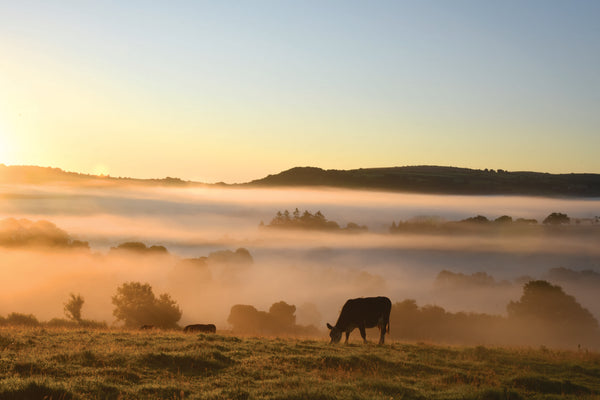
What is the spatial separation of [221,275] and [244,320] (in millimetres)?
97656

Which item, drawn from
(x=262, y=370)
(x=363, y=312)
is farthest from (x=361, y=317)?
(x=262, y=370)

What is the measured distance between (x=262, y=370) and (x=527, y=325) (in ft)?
248

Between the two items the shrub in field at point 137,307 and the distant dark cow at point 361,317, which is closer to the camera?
the distant dark cow at point 361,317

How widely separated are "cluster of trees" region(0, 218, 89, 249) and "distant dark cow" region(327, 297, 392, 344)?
171457mm

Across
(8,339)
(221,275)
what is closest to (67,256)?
(221,275)

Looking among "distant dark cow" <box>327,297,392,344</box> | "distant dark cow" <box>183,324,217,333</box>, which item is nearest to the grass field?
"distant dark cow" <box>327,297,392,344</box>

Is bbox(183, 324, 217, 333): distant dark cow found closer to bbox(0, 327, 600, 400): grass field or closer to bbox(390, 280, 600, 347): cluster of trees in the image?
bbox(0, 327, 600, 400): grass field

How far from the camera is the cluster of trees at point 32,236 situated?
182125 millimetres

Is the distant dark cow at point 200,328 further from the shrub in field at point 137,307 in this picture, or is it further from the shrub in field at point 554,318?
the shrub in field at point 554,318

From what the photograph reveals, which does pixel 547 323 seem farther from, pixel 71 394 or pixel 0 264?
pixel 0 264

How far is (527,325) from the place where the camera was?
267 ft

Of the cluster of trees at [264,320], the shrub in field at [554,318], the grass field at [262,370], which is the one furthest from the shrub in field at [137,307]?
the shrub in field at [554,318]

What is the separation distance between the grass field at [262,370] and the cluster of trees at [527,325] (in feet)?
193

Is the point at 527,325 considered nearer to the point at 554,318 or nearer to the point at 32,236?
the point at 554,318
